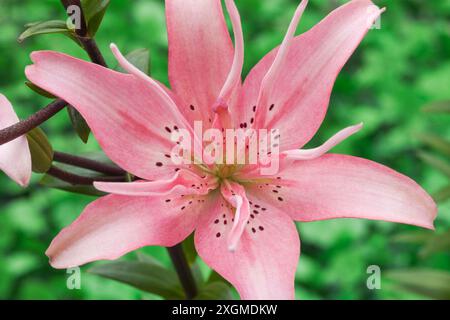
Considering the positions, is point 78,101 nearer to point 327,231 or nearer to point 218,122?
point 218,122

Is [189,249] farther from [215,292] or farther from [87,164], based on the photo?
[87,164]

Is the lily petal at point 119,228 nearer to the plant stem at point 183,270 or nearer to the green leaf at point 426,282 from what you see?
the plant stem at point 183,270

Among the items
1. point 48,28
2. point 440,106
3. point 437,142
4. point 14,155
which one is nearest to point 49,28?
point 48,28

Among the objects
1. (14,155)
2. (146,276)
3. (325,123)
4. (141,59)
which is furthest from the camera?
(325,123)

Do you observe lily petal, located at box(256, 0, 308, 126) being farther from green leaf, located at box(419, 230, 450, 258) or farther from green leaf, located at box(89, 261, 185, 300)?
green leaf, located at box(419, 230, 450, 258)

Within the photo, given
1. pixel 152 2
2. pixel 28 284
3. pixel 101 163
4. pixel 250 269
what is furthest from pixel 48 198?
pixel 250 269

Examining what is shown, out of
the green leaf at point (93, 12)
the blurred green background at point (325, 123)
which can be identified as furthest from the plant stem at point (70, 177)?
the blurred green background at point (325, 123)
